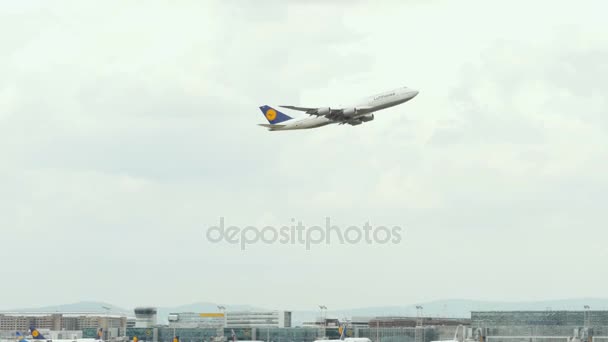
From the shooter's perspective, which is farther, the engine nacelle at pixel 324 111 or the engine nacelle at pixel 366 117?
the engine nacelle at pixel 366 117

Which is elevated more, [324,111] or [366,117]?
[324,111]

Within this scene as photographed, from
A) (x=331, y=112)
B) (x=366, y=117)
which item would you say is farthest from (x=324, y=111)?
(x=366, y=117)

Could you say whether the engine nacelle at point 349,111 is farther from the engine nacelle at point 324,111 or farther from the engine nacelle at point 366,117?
the engine nacelle at point 366,117

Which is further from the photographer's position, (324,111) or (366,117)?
(366,117)

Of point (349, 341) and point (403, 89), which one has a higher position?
point (403, 89)

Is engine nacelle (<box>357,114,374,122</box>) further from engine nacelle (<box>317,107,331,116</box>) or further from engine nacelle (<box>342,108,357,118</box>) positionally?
engine nacelle (<box>317,107,331,116</box>)

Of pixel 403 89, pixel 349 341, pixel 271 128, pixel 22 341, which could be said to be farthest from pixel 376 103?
pixel 22 341

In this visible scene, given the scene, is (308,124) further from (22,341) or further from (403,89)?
(22,341)

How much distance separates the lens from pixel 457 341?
19975cm

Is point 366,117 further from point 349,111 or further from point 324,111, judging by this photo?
point 324,111

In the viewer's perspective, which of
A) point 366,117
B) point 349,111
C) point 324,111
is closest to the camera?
point 349,111

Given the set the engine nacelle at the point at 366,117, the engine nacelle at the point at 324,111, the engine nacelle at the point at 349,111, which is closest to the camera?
the engine nacelle at the point at 349,111

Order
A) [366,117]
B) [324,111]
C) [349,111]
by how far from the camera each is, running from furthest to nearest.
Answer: [366,117] → [324,111] → [349,111]

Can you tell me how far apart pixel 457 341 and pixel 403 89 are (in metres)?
51.5
